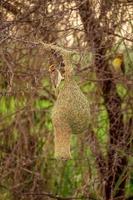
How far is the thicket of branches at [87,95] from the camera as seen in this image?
12.6 feet

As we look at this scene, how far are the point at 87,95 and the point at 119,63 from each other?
45 centimetres

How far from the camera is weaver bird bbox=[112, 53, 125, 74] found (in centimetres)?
487

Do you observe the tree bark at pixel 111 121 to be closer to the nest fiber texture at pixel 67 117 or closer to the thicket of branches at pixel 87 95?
the thicket of branches at pixel 87 95

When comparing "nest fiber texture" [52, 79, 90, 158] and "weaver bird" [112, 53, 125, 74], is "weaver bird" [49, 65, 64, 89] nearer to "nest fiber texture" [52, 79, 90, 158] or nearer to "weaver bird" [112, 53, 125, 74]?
"nest fiber texture" [52, 79, 90, 158]

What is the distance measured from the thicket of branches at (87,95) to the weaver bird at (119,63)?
49 mm

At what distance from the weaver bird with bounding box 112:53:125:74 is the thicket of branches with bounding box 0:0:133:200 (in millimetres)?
49

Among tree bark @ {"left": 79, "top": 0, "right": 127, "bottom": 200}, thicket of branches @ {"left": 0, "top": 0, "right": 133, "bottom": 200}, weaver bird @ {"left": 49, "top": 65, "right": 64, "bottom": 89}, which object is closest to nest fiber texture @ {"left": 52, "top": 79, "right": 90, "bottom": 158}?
weaver bird @ {"left": 49, "top": 65, "right": 64, "bottom": 89}

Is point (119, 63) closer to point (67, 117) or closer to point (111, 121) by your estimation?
point (111, 121)

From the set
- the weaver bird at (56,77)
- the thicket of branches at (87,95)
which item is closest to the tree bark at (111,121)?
the thicket of branches at (87,95)

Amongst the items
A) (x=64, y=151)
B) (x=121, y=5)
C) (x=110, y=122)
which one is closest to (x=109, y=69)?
(x=110, y=122)

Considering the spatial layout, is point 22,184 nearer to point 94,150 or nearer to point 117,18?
point 94,150

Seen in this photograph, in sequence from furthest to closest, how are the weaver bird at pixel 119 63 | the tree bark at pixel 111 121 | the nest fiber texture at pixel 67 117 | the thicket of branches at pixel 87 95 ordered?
the weaver bird at pixel 119 63, the tree bark at pixel 111 121, the thicket of branches at pixel 87 95, the nest fiber texture at pixel 67 117

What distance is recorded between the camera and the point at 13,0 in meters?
3.88

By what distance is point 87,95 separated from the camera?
5188 mm
